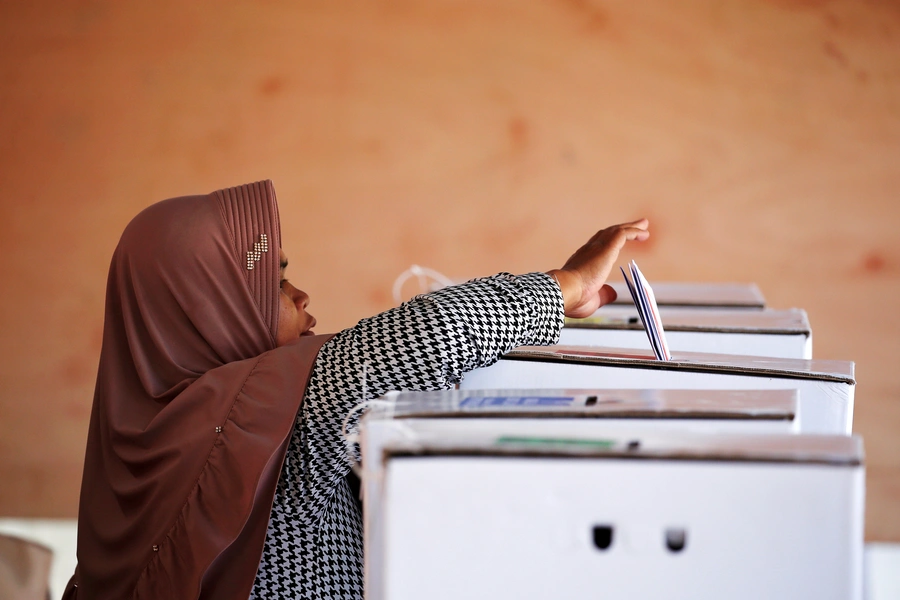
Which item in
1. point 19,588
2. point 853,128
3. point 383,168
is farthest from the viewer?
point 383,168

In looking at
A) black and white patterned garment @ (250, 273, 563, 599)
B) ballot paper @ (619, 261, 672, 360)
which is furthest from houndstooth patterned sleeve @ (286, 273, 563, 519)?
ballot paper @ (619, 261, 672, 360)

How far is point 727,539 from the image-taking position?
0.50m

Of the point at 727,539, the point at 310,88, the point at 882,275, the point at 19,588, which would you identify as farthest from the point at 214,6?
the point at 727,539

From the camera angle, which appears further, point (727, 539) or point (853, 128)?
point (853, 128)

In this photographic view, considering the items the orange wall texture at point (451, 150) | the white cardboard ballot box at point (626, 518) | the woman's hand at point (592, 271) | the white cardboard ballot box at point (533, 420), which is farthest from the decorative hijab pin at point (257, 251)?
the orange wall texture at point (451, 150)

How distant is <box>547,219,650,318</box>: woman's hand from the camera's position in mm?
1007

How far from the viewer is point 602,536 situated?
524 mm

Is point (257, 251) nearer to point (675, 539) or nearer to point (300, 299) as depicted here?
point (300, 299)

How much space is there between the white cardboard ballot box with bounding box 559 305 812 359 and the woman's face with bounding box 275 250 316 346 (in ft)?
1.21

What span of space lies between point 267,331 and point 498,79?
1.68 m

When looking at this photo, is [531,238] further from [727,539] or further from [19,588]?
[727,539]

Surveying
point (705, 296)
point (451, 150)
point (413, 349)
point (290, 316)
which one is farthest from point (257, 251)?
point (451, 150)

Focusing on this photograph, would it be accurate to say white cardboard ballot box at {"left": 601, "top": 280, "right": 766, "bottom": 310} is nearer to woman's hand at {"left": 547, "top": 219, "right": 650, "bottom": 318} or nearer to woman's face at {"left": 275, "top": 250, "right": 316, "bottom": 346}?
woman's hand at {"left": 547, "top": 219, "right": 650, "bottom": 318}

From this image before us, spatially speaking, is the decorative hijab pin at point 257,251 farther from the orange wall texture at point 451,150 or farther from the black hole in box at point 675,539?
the orange wall texture at point 451,150
